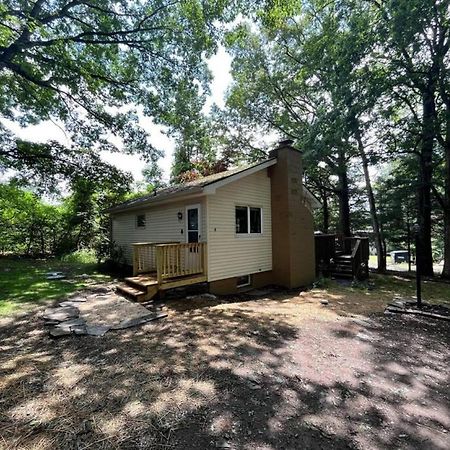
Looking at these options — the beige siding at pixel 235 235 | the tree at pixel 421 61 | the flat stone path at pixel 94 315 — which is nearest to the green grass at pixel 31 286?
the flat stone path at pixel 94 315

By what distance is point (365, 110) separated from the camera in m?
9.52

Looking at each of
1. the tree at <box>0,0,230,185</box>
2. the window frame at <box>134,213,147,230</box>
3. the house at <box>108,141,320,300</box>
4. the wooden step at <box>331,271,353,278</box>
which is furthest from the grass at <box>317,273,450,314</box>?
the tree at <box>0,0,230,185</box>

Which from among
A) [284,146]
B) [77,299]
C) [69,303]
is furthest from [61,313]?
[284,146]

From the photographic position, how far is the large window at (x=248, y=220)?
8.61 metres

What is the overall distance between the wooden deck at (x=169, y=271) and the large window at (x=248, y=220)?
172cm

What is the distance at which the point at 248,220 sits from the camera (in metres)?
8.82

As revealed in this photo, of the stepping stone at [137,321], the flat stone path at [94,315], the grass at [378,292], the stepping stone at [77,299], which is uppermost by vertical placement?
the stepping stone at [77,299]

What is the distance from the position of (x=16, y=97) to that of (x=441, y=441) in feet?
49.7

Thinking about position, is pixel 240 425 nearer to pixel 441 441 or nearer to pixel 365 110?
pixel 441 441

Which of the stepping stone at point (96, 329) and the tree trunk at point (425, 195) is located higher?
the tree trunk at point (425, 195)

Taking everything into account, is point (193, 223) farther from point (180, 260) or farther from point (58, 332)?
point (58, 332)

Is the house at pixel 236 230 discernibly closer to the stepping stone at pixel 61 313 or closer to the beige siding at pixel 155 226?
the beige siding at pixel 155 226

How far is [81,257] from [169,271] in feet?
33.0

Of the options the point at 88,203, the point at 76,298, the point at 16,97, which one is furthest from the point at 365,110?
the point at 88,203
